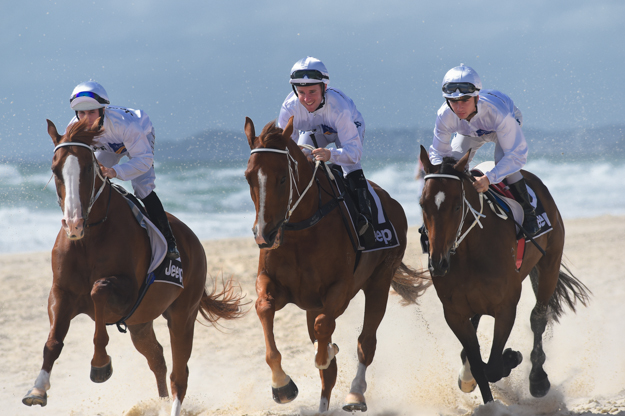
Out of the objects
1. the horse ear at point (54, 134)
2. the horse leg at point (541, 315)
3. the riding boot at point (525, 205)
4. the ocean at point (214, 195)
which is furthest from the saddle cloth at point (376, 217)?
the ocean at point (214, 195)

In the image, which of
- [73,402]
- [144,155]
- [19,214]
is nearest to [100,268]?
[144,155]

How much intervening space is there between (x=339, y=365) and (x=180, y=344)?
2.36 metres

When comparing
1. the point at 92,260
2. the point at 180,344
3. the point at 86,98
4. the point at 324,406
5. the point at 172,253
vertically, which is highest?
the point at 86,98

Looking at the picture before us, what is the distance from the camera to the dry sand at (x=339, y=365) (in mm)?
5930

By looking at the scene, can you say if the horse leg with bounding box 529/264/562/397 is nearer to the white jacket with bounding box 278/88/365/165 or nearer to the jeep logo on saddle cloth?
the white jacket with bounding box 278/88/365/165

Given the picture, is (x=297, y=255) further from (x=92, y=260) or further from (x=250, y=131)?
(x=92, y=260)

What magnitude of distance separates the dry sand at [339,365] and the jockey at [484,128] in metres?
1.67

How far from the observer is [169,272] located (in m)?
5.21

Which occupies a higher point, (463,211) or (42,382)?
(463,211)

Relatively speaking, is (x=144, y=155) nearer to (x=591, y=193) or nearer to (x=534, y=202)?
(x=534, y=202)

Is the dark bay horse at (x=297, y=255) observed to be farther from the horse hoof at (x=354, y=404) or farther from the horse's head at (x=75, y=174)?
the horse's head at (x=75, y=174)

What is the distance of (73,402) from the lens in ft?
21.7

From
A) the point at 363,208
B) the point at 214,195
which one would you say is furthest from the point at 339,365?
the point at 214,195

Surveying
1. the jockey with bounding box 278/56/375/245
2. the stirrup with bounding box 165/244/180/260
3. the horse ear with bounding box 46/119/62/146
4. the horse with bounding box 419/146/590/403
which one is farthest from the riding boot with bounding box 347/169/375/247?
the horse ear with bounding box 46/119/62/146
